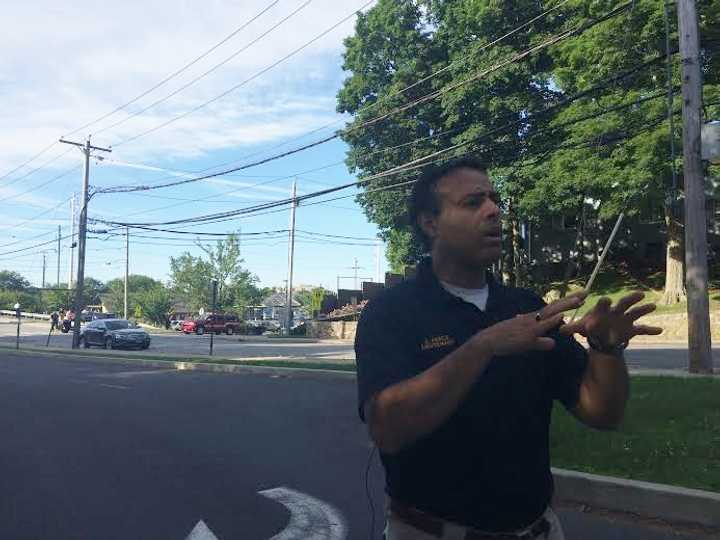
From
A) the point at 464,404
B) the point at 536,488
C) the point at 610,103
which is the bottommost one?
the point at 536,488

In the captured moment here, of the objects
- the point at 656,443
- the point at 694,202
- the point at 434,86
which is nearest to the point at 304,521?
the point at 656,443

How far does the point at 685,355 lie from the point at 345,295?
34.8 m

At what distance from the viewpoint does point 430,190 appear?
79.3 inches

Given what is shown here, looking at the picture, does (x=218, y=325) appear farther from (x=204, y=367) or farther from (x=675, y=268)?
(x=675, y=268)

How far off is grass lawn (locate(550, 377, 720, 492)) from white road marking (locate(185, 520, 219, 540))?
3.09 meters

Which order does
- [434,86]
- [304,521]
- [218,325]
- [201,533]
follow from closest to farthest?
[201,533]
[304,521]
[434,86]
[218,325]

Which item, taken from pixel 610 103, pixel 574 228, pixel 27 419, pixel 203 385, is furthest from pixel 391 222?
pixel 27 419

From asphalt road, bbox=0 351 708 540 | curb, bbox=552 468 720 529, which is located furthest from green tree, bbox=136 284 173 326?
curb, bbox=552 468 720 529

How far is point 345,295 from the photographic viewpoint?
1999 inches

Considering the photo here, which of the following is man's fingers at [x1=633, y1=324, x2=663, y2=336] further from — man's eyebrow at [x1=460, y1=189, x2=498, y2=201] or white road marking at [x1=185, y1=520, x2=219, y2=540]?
white road marking at [x1=185, y1=520, x2=219, y2=540]

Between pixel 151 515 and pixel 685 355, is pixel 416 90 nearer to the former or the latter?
pixel 685 355

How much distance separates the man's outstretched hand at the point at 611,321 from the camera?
1674 millimetres

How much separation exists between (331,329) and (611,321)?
40.0 m

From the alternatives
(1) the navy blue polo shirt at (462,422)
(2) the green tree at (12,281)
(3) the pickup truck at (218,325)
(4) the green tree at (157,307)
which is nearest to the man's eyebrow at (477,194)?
(1) the navy blue polo shirt at (462,422)
